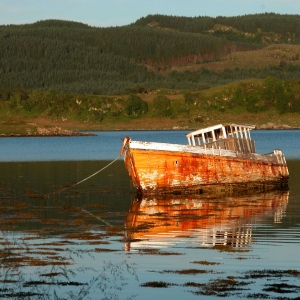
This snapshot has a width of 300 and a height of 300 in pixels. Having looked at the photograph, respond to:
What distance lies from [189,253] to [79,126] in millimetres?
151463

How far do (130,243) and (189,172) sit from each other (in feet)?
51.4

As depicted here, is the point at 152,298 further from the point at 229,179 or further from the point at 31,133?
the point at 31,133

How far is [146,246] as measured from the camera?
866 inches

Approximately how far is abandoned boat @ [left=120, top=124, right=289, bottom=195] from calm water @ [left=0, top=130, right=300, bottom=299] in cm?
154

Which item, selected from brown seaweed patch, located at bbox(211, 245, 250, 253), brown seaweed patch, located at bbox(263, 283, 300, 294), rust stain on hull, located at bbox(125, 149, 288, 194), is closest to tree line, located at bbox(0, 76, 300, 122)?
rust stain on hull, located at bbox(125, 149, 288, 194)

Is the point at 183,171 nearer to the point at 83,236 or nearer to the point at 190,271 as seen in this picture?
the point at 83,236

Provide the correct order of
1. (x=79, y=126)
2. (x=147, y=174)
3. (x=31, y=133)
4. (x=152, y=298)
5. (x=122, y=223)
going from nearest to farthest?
(x=152, y=298) < (x=122, y=223) < (x=147, y=174) < (x=31, y=133) < (x=79, y=126)

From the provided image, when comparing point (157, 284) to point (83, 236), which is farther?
point (83, 236)

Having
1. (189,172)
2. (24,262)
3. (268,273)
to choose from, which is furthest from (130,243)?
(189,172)

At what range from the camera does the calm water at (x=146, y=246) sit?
16969 mm

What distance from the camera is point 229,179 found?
3934 cm

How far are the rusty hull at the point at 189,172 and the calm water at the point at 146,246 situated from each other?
1.42 m

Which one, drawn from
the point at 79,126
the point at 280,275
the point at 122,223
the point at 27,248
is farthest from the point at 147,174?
the point at 79,126

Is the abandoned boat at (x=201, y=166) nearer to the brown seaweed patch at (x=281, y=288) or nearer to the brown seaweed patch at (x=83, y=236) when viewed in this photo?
the brown seaweed patch at (x=83, y=236)
